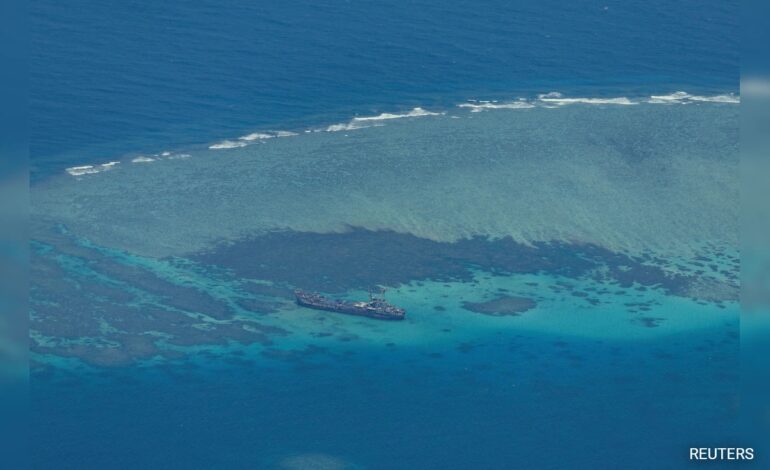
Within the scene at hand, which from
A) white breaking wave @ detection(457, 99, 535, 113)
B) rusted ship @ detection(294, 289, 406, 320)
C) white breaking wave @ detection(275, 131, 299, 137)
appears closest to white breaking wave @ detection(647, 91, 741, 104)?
white breaking wave @ detection(457, 99, 535, 113)

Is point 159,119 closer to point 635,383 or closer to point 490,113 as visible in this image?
point 490,113

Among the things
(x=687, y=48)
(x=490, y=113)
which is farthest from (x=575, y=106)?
(x=687, y=48)

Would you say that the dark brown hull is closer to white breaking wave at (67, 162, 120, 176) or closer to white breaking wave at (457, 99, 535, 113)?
white breaking wave at (67, 162, 120, 176)

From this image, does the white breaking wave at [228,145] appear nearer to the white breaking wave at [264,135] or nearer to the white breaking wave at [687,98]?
the white breaking wave at [264,135]

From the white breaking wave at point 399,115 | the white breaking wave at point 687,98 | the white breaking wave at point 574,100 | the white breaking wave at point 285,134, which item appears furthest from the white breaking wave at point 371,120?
the white breaking wave at point 687,98

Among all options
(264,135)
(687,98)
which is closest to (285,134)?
(264,135)

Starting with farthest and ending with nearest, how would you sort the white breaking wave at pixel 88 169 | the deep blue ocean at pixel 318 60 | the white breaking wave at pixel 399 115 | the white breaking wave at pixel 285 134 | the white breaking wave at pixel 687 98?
1. the white breaking wave at pixel 687 98
2. the white breaking wave at pixel 399 115
3. the deep blue ocean at pixel 318 60
4. the white breaking wave at pixel 285 134
5. the white breaking wave at pixel 88 169
